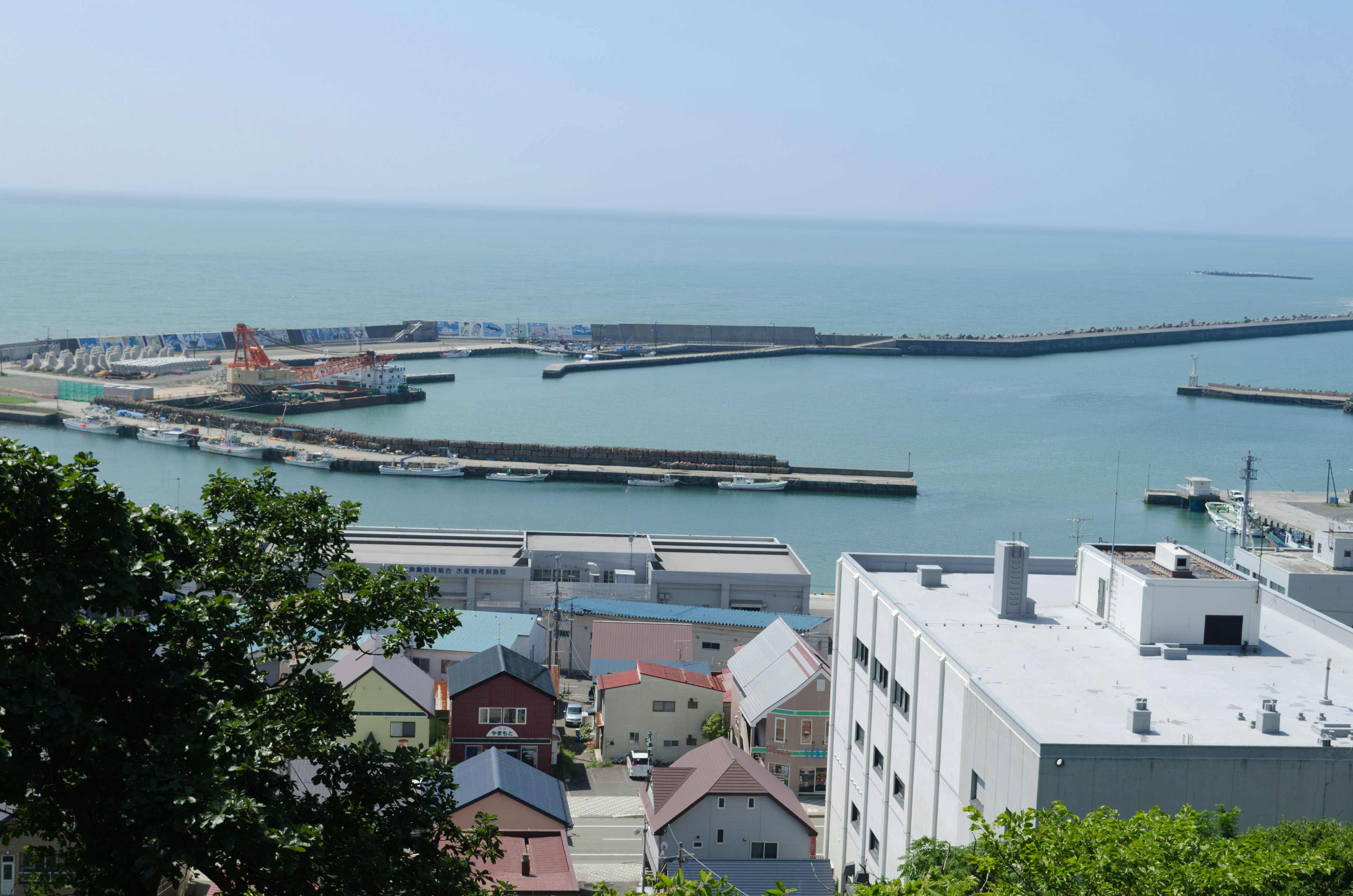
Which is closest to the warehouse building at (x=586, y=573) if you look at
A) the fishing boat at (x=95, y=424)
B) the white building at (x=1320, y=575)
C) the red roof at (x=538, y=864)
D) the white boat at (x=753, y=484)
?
the white building at (x=1320, y=575)

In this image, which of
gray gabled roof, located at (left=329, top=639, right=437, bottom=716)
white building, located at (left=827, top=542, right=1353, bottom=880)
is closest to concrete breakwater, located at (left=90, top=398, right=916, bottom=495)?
gray gabled roof, located at (left=329, top=639, right=437, bottom=716)

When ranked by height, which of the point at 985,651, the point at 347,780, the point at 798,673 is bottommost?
the point at 798,673

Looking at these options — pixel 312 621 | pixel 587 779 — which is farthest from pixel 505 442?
pixel 312 621

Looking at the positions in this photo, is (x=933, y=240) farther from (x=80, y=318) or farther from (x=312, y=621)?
(x=312, y=621)

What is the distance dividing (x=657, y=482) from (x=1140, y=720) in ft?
69.6

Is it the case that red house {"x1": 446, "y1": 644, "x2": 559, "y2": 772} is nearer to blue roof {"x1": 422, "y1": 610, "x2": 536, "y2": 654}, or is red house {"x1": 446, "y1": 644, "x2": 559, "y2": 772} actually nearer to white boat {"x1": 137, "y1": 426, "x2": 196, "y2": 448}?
blue roof {"x1": 422, "y1": 610, "x2": 536, "y2": 654}

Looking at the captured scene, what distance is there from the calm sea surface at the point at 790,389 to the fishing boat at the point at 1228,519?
40 cm

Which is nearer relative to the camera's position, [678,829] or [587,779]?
[678,829]

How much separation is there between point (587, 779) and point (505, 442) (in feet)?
61.8

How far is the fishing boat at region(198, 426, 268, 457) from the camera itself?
89.9 ft

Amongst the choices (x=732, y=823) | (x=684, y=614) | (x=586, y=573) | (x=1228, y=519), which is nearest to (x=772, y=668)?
(x=732, y=823)

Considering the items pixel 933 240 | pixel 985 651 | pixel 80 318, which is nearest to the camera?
pixel 985 651

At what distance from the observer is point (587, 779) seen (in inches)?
403

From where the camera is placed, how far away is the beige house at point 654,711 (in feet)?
35.4
